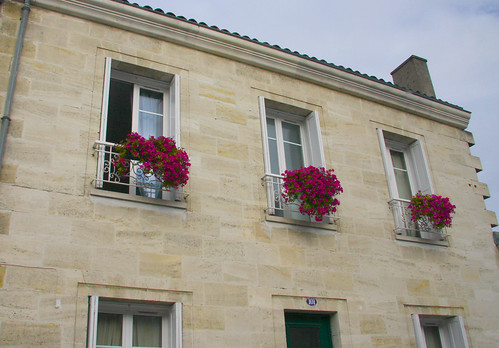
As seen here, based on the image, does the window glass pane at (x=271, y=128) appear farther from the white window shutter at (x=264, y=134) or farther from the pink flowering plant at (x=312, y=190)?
the pink flowering plant at (x=312, y=190)

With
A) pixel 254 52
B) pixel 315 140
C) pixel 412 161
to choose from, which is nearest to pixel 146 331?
pixel 315 140

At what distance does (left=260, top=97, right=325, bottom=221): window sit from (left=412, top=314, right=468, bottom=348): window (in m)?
2.54

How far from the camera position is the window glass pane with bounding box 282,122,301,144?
9.30 meters

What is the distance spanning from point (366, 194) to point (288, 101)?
6.43ft

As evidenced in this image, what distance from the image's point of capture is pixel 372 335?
7832mm

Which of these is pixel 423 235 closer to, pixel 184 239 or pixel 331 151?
pixel 331 151

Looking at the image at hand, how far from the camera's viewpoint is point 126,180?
7359 millimetres

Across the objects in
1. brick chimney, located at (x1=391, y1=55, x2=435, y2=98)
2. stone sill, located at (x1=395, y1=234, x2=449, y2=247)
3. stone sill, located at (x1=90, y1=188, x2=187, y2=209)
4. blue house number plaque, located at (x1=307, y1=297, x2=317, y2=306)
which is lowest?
blue house number plaque, located at (x1=307, y1=297, x2=317, y2=306)

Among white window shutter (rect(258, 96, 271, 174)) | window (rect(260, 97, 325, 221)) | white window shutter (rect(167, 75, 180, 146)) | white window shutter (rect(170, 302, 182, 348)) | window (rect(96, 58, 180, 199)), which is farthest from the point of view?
window (rect(260, 97, 325, 221))

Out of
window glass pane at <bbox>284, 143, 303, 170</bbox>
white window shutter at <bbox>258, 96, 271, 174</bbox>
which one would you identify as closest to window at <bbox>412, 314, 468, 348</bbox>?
window glass pane at <bbox>284, 143, 303, 170</bbox>

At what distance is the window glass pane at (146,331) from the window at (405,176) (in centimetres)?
431

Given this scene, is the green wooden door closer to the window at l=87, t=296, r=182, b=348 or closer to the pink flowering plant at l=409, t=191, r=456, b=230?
the window at l=87, t=296, r=182, b=348

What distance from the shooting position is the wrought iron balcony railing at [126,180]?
6.99m

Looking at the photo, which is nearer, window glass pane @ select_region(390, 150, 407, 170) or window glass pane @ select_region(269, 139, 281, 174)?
window glass pane @ select_region(269, 139, 281, 174)
